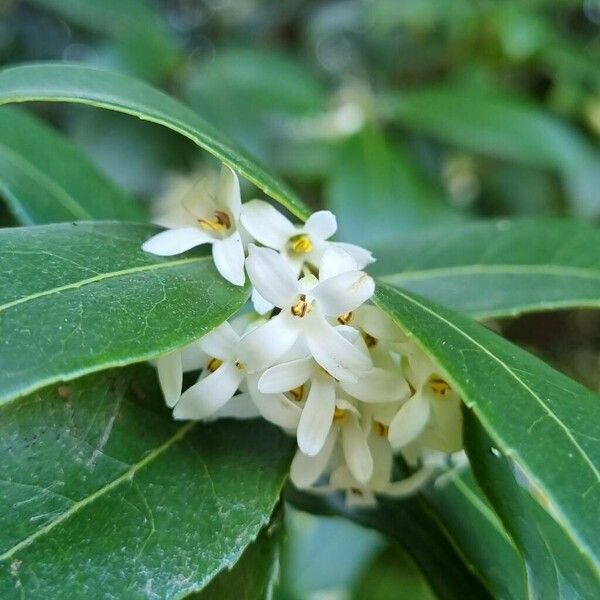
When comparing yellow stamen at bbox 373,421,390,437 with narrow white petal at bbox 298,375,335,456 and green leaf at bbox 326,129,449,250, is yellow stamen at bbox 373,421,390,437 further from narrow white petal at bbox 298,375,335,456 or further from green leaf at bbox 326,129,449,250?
green leaf at bbox 326,129,449,250

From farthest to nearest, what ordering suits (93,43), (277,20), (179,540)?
(277,20) → (93,43) → (179,540)

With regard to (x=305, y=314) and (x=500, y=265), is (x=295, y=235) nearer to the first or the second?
(x=305, y=314)

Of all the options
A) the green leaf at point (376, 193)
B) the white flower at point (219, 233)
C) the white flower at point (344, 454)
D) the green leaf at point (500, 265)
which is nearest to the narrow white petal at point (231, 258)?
the white flower at point (219, 233)

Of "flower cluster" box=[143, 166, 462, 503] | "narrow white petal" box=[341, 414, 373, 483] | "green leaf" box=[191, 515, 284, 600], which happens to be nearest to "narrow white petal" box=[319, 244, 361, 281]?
"flower cluster" box=[143, 166, 462, 503]

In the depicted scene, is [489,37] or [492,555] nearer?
[492,555]

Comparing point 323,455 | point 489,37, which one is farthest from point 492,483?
point 489,37

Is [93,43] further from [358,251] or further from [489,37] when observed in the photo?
[358,251]

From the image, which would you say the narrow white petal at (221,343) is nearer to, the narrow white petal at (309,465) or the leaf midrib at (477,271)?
the narrow white petal at (309,465)
